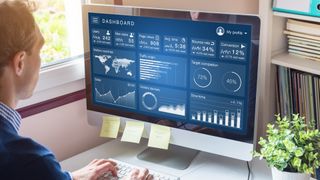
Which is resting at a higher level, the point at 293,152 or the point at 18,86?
the point at 18,86

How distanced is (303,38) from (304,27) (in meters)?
0.04

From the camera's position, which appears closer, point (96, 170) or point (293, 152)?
point (293, 152)

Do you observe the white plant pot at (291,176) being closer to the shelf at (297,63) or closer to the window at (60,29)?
the shelf at (297,63)

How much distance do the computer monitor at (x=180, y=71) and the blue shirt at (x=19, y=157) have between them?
19.8 inches

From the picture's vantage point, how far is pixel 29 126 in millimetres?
1607

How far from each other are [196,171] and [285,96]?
60 centimetres

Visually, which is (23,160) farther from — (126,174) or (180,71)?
(180,71)

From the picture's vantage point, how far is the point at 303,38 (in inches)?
70.9

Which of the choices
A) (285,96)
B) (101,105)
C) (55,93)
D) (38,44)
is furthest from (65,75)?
(285,96)

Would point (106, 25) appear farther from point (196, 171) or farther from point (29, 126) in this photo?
point (196, 171)

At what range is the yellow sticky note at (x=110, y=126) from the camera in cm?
162

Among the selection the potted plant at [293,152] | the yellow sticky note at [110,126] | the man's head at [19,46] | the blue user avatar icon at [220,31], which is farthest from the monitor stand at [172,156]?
the man's head at [19,46]

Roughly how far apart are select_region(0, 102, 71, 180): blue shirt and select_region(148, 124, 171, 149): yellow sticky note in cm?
49

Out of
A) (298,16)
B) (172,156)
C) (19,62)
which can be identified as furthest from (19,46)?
(298,16)
